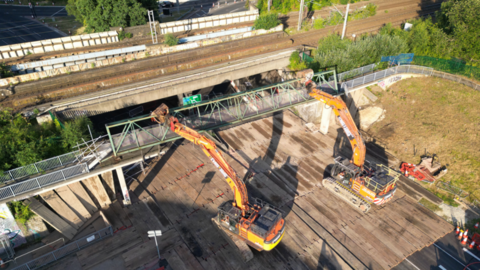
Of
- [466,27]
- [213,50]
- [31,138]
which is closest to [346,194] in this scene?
[213,50]

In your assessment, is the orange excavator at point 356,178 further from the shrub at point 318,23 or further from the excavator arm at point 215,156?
the shrub at point 318,23

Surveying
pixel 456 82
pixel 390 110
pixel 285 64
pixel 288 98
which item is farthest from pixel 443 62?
pixel 288 98

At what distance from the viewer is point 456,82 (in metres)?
35.0

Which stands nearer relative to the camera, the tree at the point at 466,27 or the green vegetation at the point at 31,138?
the green vegetation at the point at 31,138

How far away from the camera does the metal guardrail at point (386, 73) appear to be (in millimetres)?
33769

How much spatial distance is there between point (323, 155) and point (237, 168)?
8.86 metres

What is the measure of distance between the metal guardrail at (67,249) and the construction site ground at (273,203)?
0.55 meters

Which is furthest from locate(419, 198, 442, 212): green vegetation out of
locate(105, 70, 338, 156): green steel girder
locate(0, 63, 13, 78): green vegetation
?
locate(0, 63, 13, 78): green vegetation

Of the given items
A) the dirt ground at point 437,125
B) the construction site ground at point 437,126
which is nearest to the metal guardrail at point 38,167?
the construction site ground at point 437,126

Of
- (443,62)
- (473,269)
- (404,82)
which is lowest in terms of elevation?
(473,269)

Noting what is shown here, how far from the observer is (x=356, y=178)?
956 inches

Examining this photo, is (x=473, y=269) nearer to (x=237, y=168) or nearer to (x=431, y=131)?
(x=431, y=131)

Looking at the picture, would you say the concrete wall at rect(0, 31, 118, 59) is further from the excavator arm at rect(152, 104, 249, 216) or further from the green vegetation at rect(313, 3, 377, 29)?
the green vegetation at rect(313, 3, 377, 29)

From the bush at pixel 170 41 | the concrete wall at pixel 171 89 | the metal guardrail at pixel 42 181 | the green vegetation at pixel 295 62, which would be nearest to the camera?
the metal guardrail at pixel 42 181
